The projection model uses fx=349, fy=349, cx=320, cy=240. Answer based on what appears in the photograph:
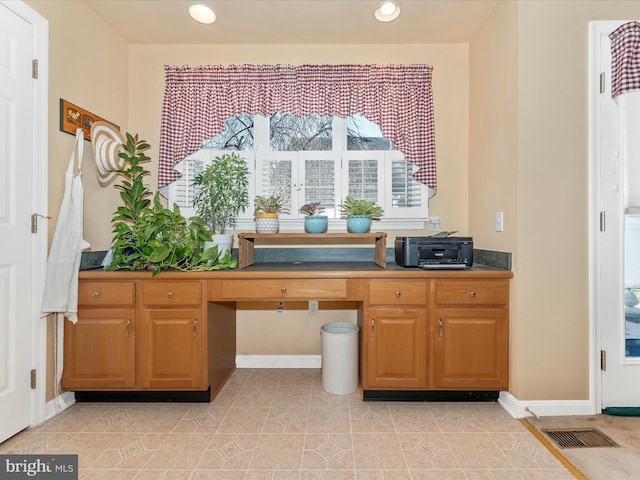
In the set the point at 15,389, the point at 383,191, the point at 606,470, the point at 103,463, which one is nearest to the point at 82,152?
the point at 15,389

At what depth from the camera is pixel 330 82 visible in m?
2.82

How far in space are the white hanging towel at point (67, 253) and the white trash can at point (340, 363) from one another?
5.31ft

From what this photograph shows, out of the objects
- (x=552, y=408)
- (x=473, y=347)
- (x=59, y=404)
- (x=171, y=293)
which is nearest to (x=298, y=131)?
(x=171, y=293)

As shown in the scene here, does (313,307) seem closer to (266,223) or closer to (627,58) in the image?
(266,223)

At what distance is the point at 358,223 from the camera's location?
2545 millimetres

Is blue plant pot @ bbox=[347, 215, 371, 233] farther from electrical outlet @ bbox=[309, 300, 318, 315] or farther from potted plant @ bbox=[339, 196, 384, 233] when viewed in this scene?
electrical outlet @ bbox=[309, 300, 318, 315]

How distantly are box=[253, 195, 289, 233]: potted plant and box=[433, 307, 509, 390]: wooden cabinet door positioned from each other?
132 cm

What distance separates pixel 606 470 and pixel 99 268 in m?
3.13

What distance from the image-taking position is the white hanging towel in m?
2.06

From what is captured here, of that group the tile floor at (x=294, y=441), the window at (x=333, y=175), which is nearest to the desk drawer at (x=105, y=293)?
the tile floor at (x=294, y=441)

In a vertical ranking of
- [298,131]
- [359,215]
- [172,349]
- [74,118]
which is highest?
[298,131]

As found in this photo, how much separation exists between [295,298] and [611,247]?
6.43 ft

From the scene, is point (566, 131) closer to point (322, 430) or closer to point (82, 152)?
point (322, 430)

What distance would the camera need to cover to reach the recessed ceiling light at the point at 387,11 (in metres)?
2.34
